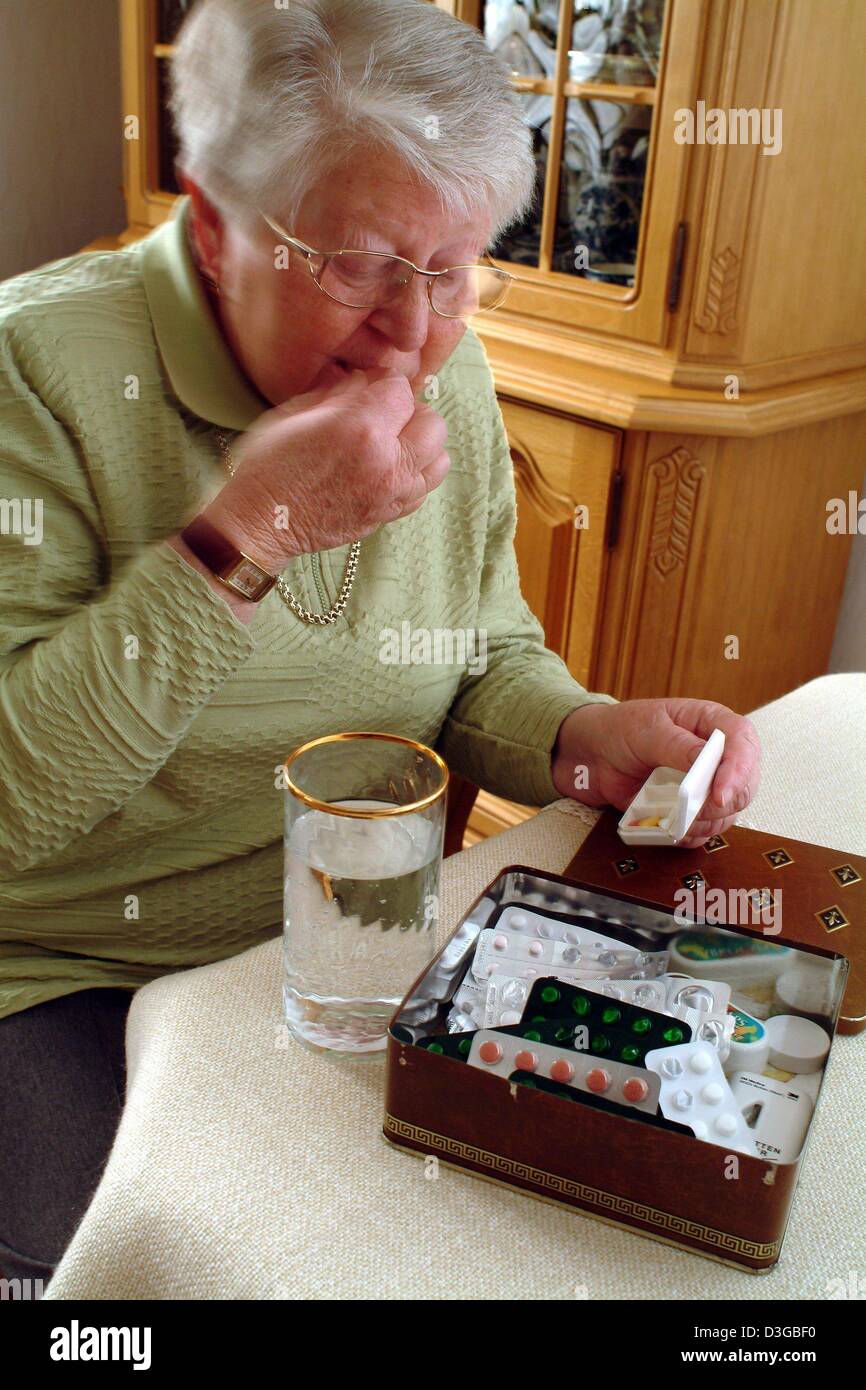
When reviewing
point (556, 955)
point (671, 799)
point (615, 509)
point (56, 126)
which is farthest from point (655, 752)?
point (56, 126)

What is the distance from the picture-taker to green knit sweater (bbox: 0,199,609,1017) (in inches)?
32.6

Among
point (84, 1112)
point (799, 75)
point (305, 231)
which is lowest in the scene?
point (84, 1112)

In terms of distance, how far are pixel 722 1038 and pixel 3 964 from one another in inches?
25.0

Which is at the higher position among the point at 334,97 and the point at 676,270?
the point at 334,97

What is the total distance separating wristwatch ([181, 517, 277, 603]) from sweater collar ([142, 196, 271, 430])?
0.20m

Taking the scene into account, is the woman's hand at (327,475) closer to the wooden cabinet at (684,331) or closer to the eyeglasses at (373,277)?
the eyeglasses at (373,277)

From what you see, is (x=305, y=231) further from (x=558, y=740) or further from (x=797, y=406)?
(x=797, y=406)


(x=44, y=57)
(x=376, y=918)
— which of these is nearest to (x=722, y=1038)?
(x=376, y=918)

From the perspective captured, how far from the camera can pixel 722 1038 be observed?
637 millimetres

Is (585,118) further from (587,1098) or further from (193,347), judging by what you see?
(587,1098)

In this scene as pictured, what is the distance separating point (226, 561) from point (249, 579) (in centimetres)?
2

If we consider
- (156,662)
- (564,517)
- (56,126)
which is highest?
(56,126)

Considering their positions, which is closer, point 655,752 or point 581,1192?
point 581,1192

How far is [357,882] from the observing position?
671 millimetres
